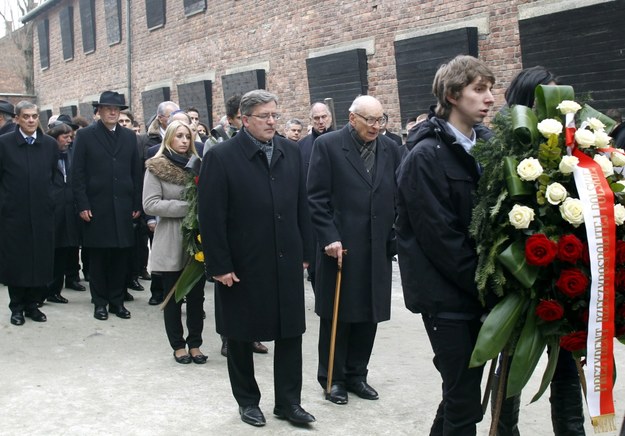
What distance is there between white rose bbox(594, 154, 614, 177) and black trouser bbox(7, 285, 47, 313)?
5958 mm

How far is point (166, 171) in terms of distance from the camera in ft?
22.9

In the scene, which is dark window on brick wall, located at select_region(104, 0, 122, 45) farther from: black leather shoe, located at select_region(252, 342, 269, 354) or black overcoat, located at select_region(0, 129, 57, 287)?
black leather shoe, located at select_region(252, 342, 269, 354)

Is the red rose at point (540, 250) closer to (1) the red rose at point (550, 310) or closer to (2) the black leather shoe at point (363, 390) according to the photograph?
(1) the red rose at point (550, 310)

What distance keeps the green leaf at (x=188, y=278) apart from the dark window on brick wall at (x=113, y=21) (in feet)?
63.8

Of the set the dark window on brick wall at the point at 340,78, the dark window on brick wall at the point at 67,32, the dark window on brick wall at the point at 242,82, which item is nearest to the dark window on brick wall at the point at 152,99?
the dark window on brick wall at the point at 242,82

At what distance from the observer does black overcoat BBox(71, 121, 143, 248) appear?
8344 mm

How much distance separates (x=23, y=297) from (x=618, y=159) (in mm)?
6095

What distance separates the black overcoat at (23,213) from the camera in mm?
8039

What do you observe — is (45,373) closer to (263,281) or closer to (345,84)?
(263,281)

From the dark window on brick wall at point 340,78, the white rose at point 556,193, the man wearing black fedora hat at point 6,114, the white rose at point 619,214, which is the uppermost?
the dark window on brick wall at point 340,78

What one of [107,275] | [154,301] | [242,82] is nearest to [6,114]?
[107,275]

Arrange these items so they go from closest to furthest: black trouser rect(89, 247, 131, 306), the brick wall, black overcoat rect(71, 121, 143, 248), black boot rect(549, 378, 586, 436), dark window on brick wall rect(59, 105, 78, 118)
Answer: black boot rect(549, 378, 586, 436)
black overcoat rect(71, 121, 143, 248)
black trouser rect(89, 247, 131, 306)
the brick wall
dark window on brick wall rect(59, 105, 78, 118)

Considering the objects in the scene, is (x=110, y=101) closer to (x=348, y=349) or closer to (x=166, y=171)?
(x=166, y=171)

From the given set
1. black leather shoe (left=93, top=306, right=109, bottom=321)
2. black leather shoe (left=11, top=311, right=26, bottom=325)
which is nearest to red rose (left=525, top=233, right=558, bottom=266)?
black leather shoe (left=93, top=306, right=109, bottom=321)
